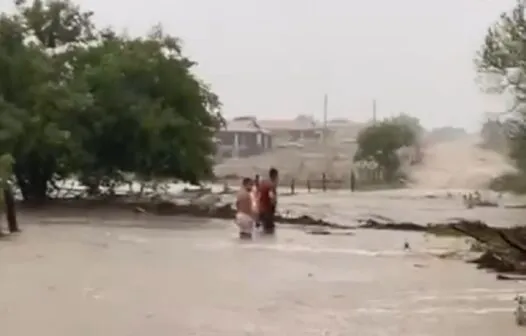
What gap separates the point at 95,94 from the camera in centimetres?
4056

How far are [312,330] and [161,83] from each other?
30.0m

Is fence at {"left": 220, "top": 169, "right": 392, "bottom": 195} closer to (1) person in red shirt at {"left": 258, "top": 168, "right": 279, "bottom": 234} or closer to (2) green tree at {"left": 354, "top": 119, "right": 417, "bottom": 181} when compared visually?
(2) green tree at {"left": 354, "top": 119, "right": 417, "bottom": 181}

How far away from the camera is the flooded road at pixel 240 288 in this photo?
521 inches

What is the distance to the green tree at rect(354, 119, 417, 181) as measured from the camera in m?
75.6

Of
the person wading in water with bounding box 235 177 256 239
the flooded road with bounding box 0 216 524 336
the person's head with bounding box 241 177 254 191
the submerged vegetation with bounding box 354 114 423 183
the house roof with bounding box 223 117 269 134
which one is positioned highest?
the house roof with bounding box 223 117 269 134

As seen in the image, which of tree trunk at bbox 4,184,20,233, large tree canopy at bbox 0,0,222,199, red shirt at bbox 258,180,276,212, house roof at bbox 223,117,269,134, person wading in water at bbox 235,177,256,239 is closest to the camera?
person wading in water at bbox 235,177,256,239

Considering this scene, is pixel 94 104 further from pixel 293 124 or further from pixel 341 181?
pixel 293 124

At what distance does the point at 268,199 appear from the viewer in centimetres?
2573

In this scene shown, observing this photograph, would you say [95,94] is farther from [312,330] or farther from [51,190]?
[312,330]

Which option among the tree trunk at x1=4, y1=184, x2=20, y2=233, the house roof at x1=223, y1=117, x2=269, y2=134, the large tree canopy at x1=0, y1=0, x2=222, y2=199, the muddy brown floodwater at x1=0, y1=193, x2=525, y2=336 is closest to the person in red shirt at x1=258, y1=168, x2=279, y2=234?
the muddy brown floodwater at x1=0, y1=193, x2=525, y2=336

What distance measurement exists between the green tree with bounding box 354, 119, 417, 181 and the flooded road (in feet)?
163

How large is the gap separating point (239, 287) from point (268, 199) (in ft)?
29.2

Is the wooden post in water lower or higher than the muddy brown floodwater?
higher

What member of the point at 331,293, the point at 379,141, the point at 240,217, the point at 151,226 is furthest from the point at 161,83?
the point at 379,141
